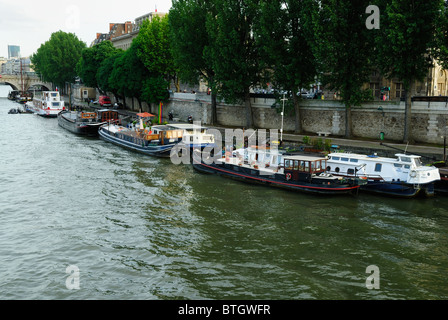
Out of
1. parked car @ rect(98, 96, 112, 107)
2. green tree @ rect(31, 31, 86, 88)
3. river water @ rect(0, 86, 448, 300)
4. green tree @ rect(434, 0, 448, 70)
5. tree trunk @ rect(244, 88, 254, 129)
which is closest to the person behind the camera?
river water @ rect(0, 86, 448, 300)

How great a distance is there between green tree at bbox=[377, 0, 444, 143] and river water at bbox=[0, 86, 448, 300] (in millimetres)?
12024

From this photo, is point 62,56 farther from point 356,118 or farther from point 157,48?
point 356,118

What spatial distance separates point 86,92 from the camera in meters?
122

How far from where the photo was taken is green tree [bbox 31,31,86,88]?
120875mm

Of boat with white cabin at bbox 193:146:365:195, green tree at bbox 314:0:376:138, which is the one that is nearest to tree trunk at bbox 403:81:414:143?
green tree at bbox 314:0:376:138

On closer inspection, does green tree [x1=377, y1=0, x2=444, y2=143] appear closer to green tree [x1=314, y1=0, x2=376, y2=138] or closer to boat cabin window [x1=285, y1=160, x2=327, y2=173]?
green tree [x1=314, y1=0, x2=376, y2=138]

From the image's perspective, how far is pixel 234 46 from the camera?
46.9 m

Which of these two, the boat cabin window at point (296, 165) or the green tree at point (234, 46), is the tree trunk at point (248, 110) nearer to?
the green tree at point (234, 46)

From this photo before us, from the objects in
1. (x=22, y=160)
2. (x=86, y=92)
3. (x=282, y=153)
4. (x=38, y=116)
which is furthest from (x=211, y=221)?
(x=86, y=92)

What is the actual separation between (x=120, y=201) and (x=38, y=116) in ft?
230

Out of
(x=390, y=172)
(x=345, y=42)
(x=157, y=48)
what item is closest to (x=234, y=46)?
(x=345, y=42)

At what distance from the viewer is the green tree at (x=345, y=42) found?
1457 inches

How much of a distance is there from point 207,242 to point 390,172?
1561 cm
